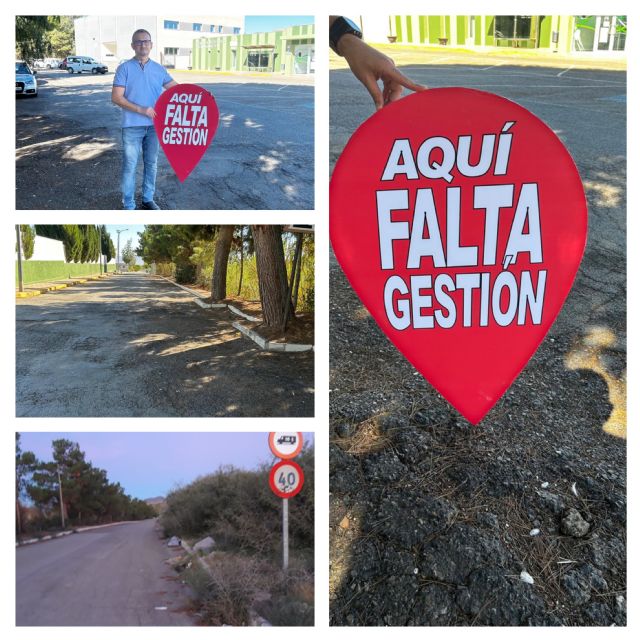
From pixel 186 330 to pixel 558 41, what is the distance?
2008 millimetres

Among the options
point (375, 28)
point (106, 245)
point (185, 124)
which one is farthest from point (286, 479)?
point (375, 28)

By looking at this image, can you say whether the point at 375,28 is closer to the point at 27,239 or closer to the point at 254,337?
the point at 254,337

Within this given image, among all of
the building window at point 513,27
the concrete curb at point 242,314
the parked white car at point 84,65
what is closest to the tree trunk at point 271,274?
the concrete curb at point 242,314

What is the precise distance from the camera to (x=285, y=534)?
93.3 inches

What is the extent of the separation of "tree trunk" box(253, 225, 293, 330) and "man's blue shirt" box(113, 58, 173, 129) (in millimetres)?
596

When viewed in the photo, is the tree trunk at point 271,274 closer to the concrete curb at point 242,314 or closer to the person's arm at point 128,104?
the concrete curb at point 242,314

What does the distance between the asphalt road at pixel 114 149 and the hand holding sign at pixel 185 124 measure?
3 centimetres

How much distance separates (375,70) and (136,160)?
885 mm

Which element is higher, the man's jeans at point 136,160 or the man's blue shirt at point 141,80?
the man's blue shirt at point 141,80

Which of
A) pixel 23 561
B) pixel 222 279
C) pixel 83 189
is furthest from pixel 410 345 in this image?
pixel 23 561

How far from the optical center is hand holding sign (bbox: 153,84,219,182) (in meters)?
2.27

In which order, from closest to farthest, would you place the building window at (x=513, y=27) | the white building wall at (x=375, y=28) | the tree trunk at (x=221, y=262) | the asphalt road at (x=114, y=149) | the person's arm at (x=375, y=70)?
the person's arm at (x=375, y=70)
the asphalt road at (x=114, y=149)
the tree trunk at (x=221, y=262)
the white building wall at (x=375, y=28)
the building window at (x=513, y=27)

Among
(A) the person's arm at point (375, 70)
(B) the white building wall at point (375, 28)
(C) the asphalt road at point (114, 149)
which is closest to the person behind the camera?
(A) the person's arm at point (375, 70)

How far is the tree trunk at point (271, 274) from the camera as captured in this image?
2.57m
